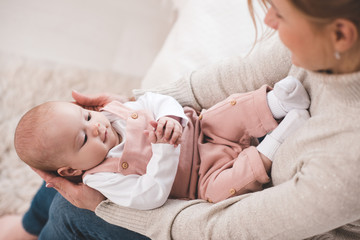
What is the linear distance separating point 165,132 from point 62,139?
0.99 ft

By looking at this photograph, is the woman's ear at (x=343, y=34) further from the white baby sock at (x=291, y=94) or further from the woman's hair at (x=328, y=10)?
the white baby sock at (x=291, y=94)

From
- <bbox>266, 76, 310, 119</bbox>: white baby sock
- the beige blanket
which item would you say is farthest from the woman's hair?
the beige blanket

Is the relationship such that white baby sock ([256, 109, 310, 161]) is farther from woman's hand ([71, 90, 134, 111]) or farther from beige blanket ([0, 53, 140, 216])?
beige blanket ([0, 53, 140, 216])

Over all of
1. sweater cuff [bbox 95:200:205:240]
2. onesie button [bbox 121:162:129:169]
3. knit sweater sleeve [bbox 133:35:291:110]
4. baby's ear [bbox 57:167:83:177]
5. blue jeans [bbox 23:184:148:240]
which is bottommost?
blue jeans [bbox 23:184:148:240]

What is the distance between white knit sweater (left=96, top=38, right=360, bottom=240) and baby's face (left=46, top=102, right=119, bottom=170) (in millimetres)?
144

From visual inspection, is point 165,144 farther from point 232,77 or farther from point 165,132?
point 232,77

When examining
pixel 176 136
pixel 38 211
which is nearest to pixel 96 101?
pixel 176 136

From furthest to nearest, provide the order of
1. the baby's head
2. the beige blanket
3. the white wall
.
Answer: the white wall → the beige blanket → the baby's head

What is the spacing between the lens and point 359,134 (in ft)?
2.02

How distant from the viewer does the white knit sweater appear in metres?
0.62

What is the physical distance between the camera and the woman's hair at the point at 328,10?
52cm

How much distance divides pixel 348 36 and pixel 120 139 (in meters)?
0.75

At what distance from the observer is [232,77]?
103 cm

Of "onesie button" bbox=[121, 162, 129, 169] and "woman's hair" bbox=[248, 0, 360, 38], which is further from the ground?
"woman's hair" bbox=[248, 0, 360, 38]
